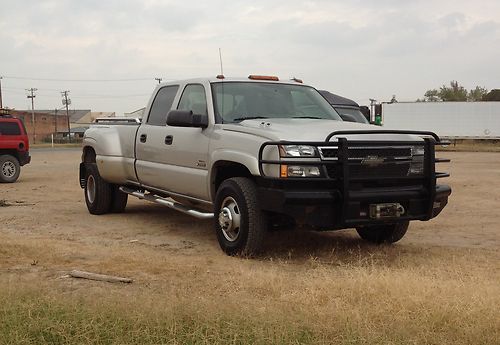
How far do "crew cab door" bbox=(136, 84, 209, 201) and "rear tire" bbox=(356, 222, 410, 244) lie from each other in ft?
6.87

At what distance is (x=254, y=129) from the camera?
5934 mm

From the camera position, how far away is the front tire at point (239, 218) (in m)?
5.76

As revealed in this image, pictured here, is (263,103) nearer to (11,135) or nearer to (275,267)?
(275,267)

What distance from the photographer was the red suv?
621 inches

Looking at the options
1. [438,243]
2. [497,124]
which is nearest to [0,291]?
[438,243]

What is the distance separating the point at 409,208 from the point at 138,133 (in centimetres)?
403

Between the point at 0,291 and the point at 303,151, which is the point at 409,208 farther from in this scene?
the point at 0,291

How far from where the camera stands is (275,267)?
555cm

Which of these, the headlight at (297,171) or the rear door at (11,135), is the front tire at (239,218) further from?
the rear door at (11,135)

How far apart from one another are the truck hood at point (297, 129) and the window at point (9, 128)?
37.6 feet

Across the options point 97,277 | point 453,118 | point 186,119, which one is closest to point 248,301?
point 97,277

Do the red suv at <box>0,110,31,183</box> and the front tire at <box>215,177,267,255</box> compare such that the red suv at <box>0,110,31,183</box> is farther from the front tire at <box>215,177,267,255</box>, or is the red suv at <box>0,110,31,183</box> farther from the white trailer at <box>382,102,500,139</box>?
the white trailer at <box>382,102,500,139</box>

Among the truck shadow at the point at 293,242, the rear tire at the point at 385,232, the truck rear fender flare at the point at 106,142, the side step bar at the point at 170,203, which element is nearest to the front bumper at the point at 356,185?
the truck shadow at the point at 293,242

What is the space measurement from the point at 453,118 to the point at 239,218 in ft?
145
